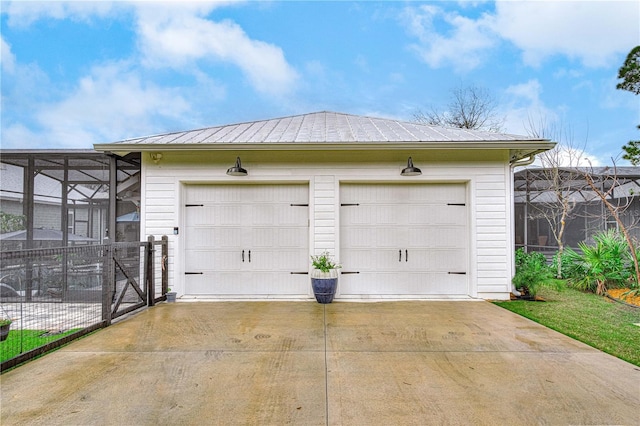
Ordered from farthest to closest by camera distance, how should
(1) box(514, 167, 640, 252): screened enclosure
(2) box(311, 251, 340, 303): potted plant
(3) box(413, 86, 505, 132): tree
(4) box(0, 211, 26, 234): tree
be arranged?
(3) box(413, 86, 505, 132): tree
(1) box(514, 167, 640, 252): screened enclosure
(4) box(0, 211, 26, 234): tree
(2) box(311, 251, 340, 303): potted plant

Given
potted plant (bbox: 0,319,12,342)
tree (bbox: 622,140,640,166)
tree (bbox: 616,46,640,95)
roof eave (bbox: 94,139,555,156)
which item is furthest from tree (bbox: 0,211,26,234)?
tree (bbox: 616,46,640,95)

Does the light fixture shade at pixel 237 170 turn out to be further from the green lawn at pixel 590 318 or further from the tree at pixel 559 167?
the tree at pixel 559 167

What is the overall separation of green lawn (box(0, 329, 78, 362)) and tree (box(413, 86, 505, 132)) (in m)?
15.4

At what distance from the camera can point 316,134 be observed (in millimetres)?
5965

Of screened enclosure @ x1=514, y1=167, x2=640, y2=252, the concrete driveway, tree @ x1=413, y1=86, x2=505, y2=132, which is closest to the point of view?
the concrete driveway

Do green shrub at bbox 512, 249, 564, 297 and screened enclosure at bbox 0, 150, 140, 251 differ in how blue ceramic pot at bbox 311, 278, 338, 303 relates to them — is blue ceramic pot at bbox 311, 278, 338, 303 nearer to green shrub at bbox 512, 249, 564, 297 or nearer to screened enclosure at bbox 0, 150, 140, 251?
green shrub at bbox 512, 249, 564, 297

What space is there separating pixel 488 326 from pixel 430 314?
2.60 feet

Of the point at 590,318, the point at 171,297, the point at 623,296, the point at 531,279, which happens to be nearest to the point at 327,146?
the point at 171,297

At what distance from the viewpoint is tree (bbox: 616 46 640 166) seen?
227 inches

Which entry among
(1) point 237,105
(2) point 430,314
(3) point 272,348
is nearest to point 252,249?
(3) point 272,348

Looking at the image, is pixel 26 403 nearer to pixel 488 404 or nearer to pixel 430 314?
pixel 488 404

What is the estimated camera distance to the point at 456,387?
2.49 meters

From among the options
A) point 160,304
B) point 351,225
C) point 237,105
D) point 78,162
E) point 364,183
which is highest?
point 237,105

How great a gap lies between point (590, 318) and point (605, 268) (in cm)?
252
